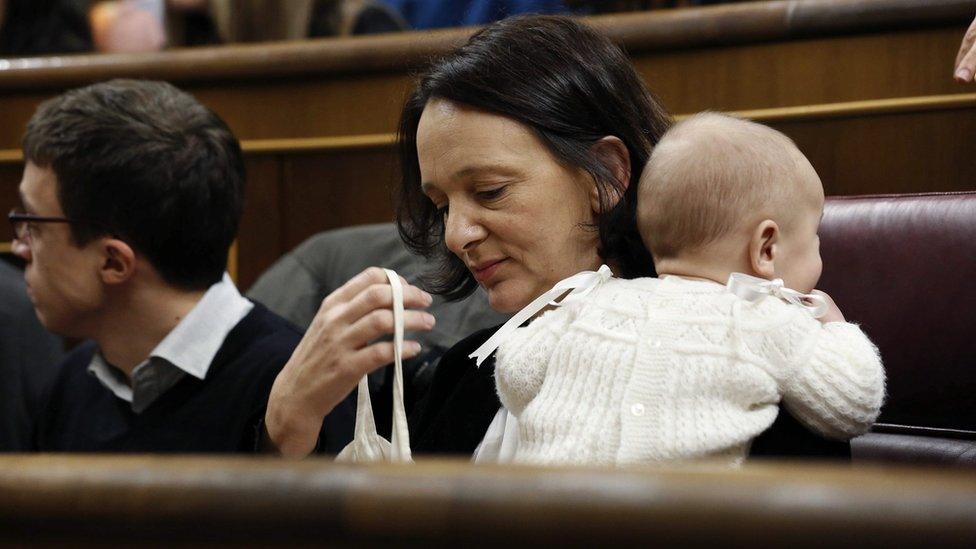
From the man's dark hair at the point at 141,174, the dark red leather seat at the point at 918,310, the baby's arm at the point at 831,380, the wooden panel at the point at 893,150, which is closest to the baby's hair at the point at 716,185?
the baby's arm at the point at 831,380

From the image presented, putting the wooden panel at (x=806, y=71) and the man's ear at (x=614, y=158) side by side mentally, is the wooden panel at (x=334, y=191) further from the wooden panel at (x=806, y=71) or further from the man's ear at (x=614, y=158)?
the man's ear at (x=614, y=158)

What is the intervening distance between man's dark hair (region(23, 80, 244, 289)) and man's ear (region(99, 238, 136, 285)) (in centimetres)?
2

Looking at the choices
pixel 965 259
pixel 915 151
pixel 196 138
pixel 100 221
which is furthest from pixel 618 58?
pixel 100 221

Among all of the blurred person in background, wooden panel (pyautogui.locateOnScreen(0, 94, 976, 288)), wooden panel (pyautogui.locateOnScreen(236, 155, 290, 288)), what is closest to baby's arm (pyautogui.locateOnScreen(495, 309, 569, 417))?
wooden panel (pyautogui.locateOnScreen(0, 94, 976, 288))

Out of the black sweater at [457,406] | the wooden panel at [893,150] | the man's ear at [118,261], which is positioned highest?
the wooden panel at [893,150]

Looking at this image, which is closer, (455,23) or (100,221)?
(100,221)

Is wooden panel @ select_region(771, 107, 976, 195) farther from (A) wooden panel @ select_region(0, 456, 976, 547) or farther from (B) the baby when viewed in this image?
(A) wooden panel @ select_region(0, 456, 976, 547)

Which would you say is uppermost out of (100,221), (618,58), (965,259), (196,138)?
(618,58)

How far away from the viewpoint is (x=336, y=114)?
2.20 meters

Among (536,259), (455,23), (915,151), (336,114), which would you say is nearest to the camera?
(536,259)

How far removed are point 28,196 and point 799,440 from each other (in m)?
1.25

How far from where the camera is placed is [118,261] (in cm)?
174

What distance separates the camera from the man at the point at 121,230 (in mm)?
1724

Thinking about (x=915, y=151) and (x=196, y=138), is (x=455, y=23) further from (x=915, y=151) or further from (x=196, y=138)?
(x=915, y=151)
